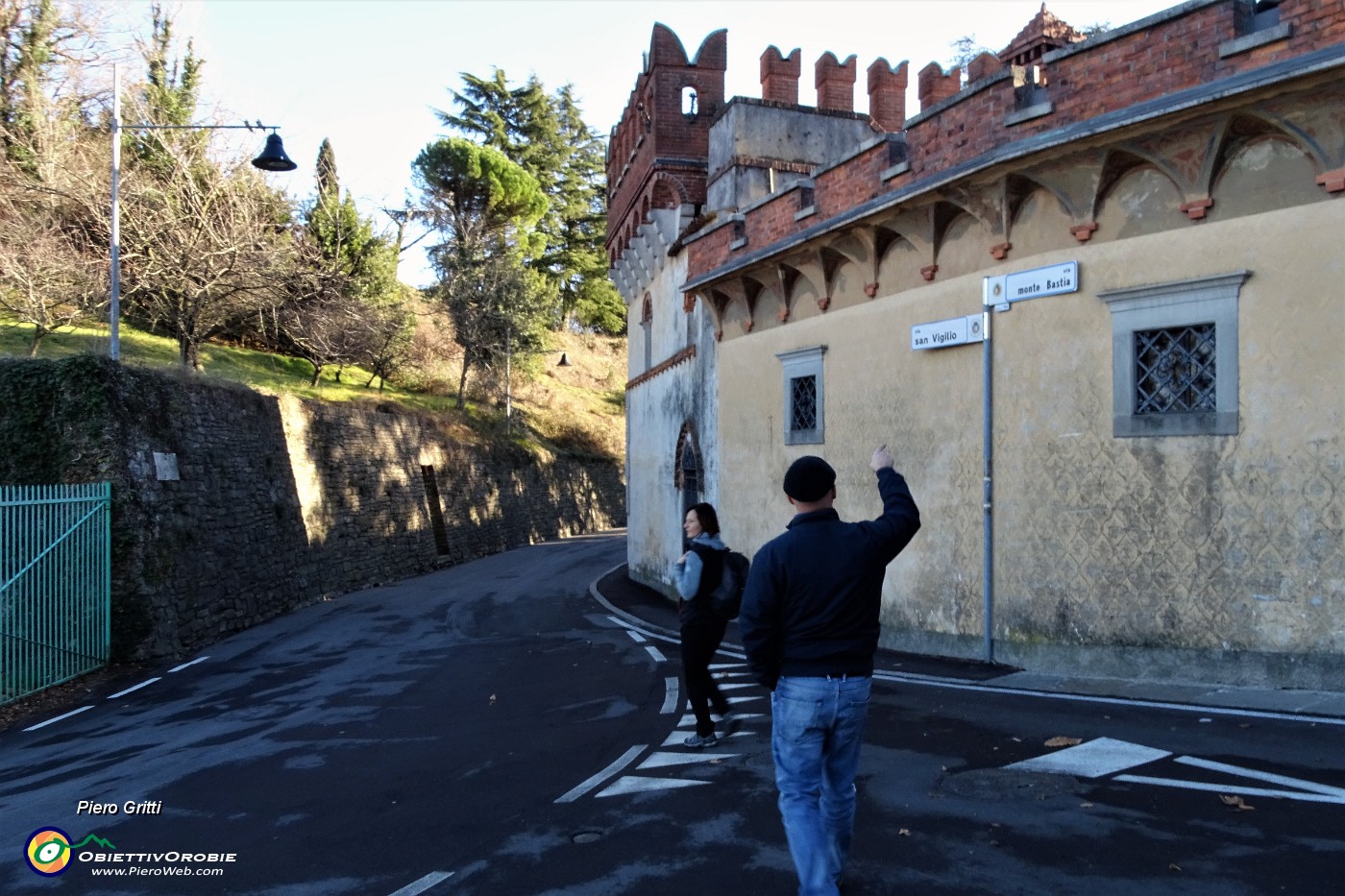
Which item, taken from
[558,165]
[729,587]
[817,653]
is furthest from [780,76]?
[558,165]

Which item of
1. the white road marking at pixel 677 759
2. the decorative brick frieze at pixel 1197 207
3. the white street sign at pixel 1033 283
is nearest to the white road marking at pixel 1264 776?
the white road marking at pixel 677 759

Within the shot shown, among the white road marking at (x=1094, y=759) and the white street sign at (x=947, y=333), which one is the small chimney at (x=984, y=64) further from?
the white road marking at (x=1094, y=759)

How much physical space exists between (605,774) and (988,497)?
5.91m

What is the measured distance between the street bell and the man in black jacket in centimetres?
1271

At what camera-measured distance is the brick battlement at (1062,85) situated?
789cm

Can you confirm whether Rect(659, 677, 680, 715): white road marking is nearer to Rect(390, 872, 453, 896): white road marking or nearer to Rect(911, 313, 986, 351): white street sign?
Rect(390, 872, 453, 896): white road marking

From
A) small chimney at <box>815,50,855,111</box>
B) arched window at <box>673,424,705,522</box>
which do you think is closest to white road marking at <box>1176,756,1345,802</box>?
arched window at <box>673,424,705,522</box>

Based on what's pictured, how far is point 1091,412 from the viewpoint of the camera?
968cm

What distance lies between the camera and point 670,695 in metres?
9.70

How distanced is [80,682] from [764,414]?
10452 millimetres

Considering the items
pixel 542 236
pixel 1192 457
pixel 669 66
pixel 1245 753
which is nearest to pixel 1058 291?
pixel 1192 457

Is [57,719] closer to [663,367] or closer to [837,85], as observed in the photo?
[663,367]

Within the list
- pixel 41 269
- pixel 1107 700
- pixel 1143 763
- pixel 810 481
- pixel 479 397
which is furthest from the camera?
pixel 479 397

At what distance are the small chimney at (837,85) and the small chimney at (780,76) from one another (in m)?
0.47
